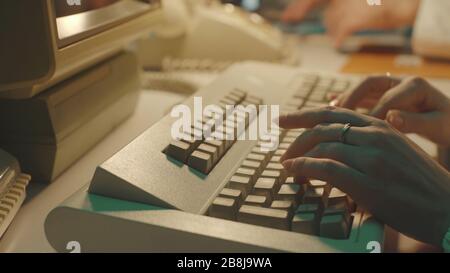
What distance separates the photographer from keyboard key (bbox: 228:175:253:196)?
50 centimetres

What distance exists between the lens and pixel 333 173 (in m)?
0.47

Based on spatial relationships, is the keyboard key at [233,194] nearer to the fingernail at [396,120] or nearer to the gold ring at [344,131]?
the gold ring at [344,131]

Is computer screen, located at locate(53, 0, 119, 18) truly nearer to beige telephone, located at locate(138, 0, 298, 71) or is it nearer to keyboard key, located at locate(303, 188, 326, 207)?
keyboard key, located at locate(303, 188, 326, 207)

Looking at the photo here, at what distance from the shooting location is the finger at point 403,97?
684mm

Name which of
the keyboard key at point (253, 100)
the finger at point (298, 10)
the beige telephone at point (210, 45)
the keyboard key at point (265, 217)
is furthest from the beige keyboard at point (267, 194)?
the finger at point (298, 10)

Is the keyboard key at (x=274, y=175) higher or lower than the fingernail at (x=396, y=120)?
higher

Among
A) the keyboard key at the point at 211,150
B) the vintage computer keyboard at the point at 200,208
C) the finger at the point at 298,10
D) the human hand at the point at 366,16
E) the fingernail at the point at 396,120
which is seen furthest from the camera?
the finger at the point at 298,10

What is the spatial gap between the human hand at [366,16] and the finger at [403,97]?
2.22 feet

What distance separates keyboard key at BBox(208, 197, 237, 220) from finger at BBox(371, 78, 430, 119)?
0.29 meters

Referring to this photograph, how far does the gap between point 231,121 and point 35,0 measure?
9.7 inches

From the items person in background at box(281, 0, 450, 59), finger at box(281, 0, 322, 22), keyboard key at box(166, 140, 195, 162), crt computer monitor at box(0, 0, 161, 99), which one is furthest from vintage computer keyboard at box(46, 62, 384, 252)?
finger at box(281, 0, 322, 22)

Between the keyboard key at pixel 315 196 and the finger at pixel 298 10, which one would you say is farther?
the finger at pixel 298 10

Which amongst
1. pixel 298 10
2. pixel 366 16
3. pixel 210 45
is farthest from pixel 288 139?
pixel 298 10
